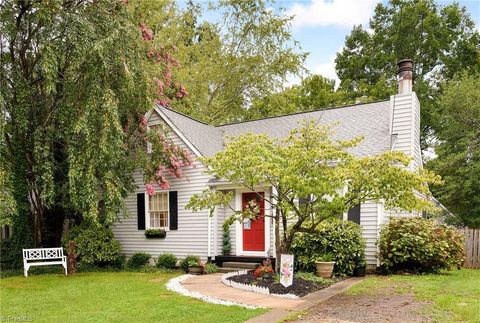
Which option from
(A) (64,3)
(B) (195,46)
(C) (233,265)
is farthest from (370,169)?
(B) (195,46)

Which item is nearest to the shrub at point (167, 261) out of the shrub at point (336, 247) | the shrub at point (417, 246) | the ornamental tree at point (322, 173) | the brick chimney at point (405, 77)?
the shrub at point (336, 247)

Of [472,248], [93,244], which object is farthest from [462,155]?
[93,244]

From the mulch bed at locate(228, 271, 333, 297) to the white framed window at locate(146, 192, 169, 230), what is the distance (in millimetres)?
4617

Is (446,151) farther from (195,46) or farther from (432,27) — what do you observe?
(195,46)

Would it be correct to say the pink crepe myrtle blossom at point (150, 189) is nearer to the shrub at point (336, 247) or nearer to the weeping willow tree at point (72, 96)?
the weeping willow tree at point (72, 96)

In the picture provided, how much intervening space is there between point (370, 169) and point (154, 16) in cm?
1756

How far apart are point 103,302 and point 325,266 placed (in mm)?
5096

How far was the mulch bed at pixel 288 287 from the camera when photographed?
690cm

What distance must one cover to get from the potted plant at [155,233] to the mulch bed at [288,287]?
4265 mm

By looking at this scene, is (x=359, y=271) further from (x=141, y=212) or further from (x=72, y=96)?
(x=72, y=96)

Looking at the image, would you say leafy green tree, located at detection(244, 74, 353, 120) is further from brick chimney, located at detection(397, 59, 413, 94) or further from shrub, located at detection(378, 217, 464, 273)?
shrub, located at detection(378, 217, 464, 273)

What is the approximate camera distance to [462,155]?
574 inches

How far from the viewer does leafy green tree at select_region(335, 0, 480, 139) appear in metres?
24.8

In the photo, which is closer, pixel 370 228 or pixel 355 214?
pixel 370 228
